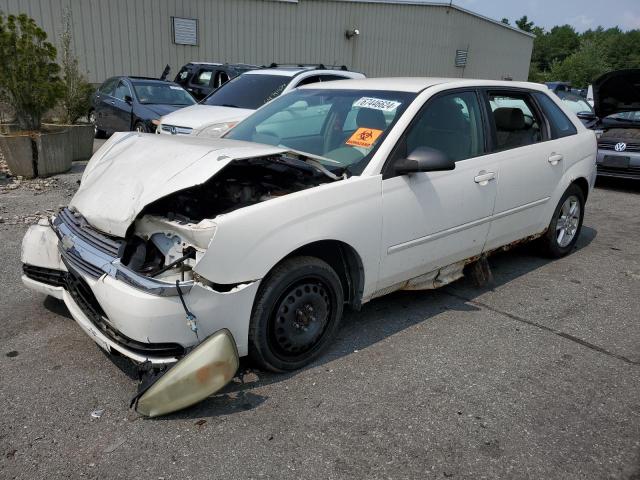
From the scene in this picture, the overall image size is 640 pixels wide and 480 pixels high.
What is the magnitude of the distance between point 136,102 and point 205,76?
3.14 m

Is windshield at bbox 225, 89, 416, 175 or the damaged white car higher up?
windshield at bbox 225, 89, 416, 175

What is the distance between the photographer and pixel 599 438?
106 inches

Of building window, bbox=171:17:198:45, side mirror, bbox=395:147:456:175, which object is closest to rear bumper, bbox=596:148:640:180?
side mirror, bbox=395:147:456:175

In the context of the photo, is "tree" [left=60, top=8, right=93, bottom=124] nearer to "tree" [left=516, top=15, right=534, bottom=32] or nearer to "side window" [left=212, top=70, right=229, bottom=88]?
"side window" [left=212, top=70, right=229, bottom=88]

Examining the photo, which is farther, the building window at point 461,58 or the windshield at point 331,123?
the building window at point 461,58

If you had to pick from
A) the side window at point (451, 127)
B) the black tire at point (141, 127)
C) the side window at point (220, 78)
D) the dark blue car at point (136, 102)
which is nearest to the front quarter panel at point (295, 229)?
the side window at point (451, 127)

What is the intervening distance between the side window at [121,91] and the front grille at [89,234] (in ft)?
27.4

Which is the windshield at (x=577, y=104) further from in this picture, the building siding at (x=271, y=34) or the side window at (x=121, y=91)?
the building siding at (x=271, y=34)

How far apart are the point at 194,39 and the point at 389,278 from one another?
54.3 ft

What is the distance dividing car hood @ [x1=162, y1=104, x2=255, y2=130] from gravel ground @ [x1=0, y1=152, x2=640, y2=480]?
3936 millimetres

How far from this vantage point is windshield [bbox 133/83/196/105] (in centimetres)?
1094

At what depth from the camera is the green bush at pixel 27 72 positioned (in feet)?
25.3

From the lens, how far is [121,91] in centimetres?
1141

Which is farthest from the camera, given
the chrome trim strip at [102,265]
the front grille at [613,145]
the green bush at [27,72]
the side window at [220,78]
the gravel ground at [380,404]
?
the side window at [220,78]
